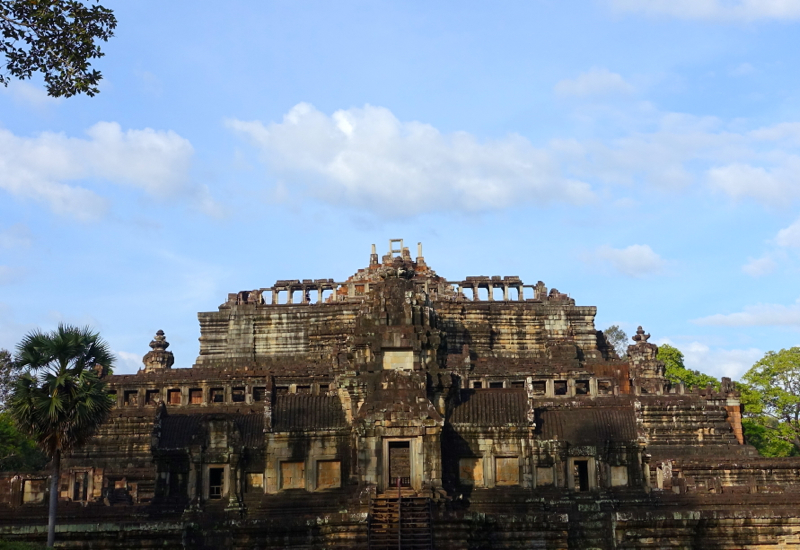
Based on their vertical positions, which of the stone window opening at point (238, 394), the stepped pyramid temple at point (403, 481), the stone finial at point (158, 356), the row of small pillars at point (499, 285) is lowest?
the stepped pyramid temple at point (403, 481)

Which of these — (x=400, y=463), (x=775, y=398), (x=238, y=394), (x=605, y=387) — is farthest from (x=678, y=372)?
(x=400, y=463)

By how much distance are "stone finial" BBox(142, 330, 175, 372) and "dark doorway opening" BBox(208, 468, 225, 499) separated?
26.7m

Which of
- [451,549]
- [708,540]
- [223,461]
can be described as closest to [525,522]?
[451,549]

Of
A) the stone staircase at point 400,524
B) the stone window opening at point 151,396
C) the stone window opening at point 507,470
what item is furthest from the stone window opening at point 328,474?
the stone window opening at point 151,396

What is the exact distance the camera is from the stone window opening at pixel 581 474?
37.4 metres

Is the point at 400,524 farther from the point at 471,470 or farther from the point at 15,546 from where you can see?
the point at 15,546

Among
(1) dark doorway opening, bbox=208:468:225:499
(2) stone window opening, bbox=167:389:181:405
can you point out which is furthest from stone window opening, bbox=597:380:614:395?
(1) dark doorway opening, bbox=208:468:225:499

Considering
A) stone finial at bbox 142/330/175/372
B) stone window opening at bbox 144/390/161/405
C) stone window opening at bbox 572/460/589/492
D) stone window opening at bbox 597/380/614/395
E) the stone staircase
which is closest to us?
the stone staircase

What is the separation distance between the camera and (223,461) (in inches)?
1458

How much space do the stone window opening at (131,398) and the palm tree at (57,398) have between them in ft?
68.5

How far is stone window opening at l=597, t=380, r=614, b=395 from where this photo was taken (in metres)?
53.6

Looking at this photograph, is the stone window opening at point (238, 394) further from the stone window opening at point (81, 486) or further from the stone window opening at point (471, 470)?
the stone window opening at point (471, 470)

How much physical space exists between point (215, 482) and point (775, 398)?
142 ft

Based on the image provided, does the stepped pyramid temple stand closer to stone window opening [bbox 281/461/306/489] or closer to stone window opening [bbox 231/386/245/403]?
stone window opening [bbox 281/461/306/489]
